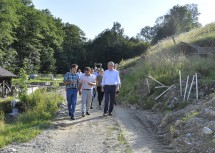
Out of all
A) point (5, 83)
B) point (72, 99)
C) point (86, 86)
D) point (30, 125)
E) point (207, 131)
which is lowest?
point (5, 83)

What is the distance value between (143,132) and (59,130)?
2.50 m

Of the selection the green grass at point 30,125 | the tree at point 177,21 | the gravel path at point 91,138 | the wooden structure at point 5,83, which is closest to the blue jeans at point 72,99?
the gravel path at point 91,138

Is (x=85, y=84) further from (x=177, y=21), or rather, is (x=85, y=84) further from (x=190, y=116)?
(x=177, y=21)

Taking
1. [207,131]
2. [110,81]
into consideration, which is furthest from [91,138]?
[110,81]

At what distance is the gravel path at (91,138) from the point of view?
24.1 ft

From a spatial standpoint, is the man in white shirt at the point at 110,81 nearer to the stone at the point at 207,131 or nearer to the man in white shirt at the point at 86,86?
the man in white shirt at the point at 86,86

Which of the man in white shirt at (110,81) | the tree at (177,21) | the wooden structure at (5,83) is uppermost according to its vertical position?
the tree at (177,21)

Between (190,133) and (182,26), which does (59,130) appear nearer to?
(190,133)

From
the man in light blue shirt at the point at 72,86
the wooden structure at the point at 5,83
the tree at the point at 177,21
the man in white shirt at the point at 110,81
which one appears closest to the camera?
the man in light blue shirt at the point at 72,86

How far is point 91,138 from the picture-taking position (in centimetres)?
829

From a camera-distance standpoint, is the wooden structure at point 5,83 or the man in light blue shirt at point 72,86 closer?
the man in light blue shirt at point 72,86

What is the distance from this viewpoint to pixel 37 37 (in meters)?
75.9

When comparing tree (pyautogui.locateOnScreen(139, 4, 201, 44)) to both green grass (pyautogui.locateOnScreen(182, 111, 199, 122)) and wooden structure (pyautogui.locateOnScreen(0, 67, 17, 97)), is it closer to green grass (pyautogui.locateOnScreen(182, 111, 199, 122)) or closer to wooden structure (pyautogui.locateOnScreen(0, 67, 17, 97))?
wooden structure (pyautogui.locateOnScreen(0, 67, 17, 97))

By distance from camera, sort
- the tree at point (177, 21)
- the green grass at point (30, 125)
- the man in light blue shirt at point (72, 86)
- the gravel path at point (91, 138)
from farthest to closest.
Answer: the tree at point (177, 21)
the man in light blue shirt at point (72, 86)
the green grass at point (30, 125)
the gravel path at point (91, 138)
